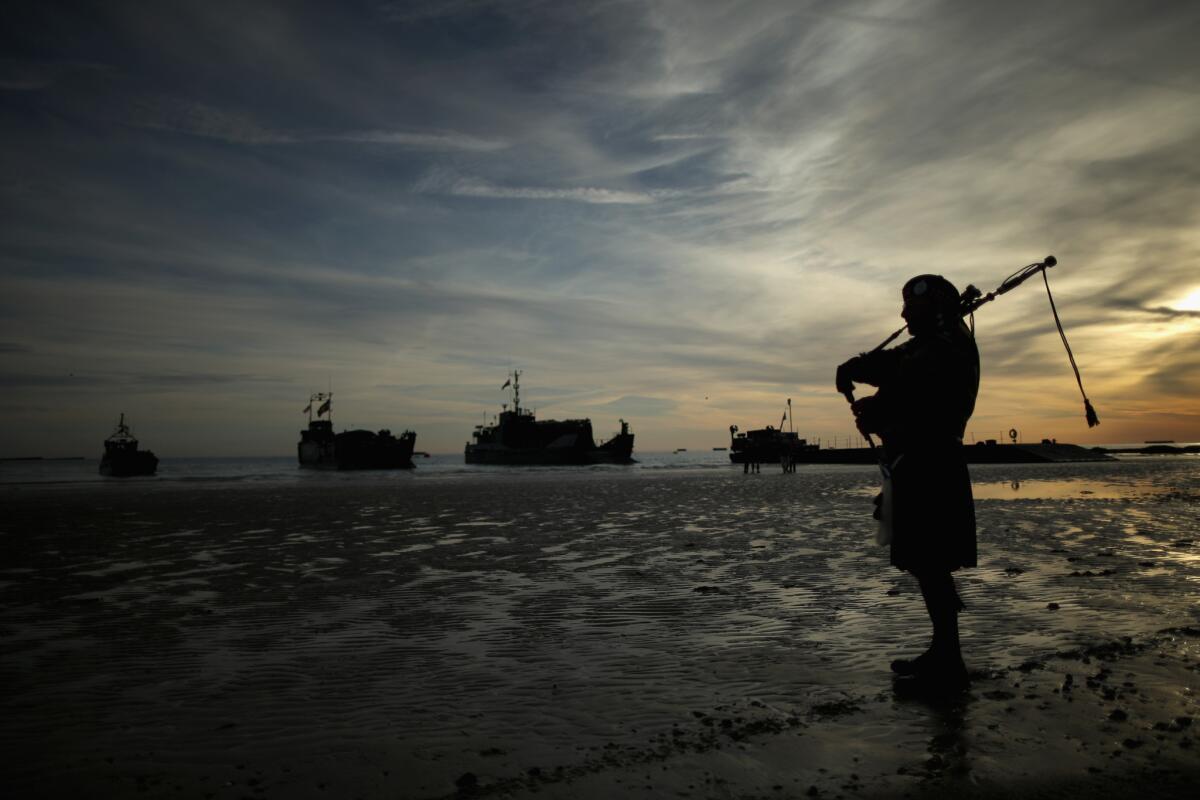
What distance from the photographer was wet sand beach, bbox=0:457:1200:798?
308 centimetres

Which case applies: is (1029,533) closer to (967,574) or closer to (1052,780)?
(967,574)

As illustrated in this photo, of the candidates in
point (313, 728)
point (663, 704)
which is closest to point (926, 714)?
point (663, 704)

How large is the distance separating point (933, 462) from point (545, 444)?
107674mm

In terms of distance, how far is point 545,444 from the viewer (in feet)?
366

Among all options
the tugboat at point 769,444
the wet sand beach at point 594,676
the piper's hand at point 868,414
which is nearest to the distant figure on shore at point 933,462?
the piper's hand at point 868,414

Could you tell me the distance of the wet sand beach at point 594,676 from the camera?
121 inches

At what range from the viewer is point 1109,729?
338cm

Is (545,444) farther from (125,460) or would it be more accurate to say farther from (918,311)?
(918,311)

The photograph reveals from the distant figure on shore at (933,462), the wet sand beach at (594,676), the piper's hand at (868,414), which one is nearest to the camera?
the wet sand beach at (594,676)

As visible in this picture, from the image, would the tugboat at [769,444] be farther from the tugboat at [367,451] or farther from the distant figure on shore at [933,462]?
the distant figure on shore at [933,462]

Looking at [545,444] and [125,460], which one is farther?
[545,444]

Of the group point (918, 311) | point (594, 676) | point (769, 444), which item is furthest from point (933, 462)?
point (769, 444)

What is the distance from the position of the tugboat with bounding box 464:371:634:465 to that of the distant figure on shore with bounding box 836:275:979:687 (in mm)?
101203

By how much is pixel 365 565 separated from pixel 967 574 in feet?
24.1
